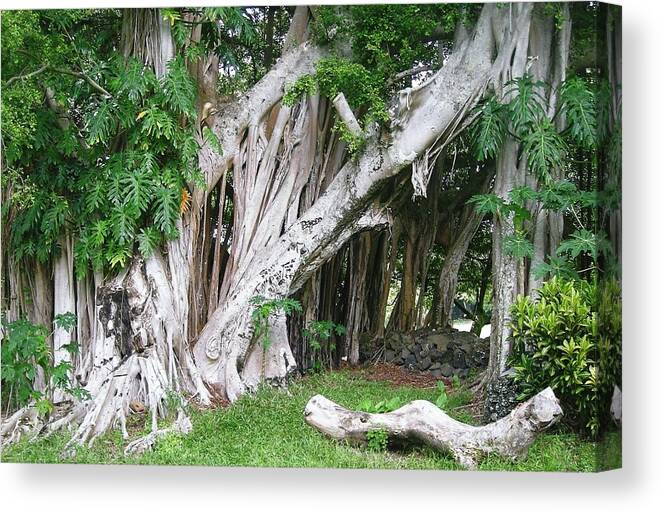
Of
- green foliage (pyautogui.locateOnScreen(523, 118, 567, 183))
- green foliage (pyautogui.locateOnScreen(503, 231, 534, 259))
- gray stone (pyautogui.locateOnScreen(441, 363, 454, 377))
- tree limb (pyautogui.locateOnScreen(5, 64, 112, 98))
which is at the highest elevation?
tree limb (pyautogui.locateOnScreen(5, 64, 112, 98))

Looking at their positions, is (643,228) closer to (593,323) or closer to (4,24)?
(593,323)

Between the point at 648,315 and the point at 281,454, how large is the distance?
197cm

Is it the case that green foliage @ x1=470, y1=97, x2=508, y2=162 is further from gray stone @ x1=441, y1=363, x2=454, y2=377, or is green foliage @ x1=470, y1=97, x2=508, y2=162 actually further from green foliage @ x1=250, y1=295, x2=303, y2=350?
green foliage @ x1=250, y1=295, x2=303, y2=350

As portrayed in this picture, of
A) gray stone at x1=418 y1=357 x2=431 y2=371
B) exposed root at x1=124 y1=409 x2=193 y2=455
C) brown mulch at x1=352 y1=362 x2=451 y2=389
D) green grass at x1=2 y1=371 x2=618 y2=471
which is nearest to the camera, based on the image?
green grass at x1=2 y1=371 x2=618 y2=471

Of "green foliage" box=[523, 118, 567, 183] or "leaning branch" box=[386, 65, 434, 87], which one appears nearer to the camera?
"green foliage" box=[523, 118, 567, 183]

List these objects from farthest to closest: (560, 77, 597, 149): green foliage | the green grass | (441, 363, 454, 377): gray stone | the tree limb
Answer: (441, 363, 454, 377): gray stone, the tree limb, (560, 77, 597, 149): green foliage, the green grass

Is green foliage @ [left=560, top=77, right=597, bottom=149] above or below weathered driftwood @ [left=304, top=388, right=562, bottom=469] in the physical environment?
above

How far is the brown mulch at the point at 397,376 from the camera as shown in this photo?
4902mm

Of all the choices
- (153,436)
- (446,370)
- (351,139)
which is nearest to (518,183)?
(351,139)

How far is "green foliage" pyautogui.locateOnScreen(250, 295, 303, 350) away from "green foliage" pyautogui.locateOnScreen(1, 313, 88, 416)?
113 cm

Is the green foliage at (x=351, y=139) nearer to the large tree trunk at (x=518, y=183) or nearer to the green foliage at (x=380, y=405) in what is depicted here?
the large tree trunk at (x=518, y=183)

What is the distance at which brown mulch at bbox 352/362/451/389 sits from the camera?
4.90 metres

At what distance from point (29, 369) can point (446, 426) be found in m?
2.31

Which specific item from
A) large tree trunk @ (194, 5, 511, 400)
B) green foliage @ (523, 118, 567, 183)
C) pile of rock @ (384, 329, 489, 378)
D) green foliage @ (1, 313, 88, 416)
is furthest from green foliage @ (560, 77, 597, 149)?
green foliage @ (1, 313, 88, 416)
